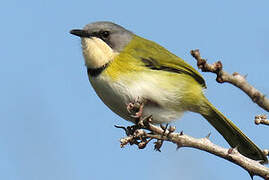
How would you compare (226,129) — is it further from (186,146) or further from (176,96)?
(186,146)

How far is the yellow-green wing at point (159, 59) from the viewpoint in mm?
5457

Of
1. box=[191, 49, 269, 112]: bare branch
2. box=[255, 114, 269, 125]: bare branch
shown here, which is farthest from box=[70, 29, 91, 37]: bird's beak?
box=[191, 49, 269, 112]: bare branch

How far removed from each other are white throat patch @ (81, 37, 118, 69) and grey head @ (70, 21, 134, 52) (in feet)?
0.32

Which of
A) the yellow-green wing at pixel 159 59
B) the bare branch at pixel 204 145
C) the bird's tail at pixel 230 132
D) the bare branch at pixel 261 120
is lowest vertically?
the bird's tail at pixel 230 132

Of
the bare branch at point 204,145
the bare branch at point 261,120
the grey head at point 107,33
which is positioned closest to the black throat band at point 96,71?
the grey head at point 107,33

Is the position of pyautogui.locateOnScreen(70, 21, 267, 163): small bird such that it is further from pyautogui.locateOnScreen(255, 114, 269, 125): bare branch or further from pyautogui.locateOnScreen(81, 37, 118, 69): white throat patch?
pyautogui.locateOnScreen(255, 114, 269, 125): bare branch

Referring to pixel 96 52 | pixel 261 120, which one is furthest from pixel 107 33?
pixel 261 120

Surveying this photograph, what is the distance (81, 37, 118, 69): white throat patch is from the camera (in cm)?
523

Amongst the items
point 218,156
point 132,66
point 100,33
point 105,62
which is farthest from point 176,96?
point 218,156

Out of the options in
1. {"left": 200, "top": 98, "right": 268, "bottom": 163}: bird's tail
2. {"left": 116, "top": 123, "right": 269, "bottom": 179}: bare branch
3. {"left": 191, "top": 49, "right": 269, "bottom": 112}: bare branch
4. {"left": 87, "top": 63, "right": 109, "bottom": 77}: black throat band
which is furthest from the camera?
{"left": 200, "top": 98, "right": 268, "bottom": 163}: bird's tail

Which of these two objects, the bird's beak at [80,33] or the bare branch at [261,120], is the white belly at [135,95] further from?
the bare branch at [261,120]

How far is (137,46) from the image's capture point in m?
5.82

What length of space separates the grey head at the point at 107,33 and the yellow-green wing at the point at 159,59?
0.14m

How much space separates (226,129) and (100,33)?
2235 millimetres
